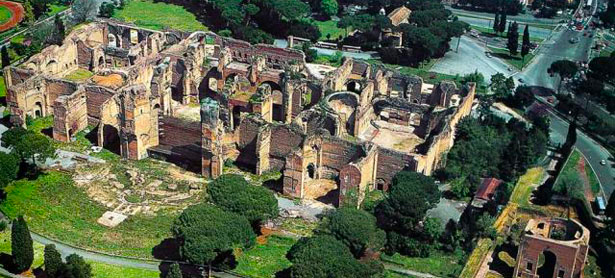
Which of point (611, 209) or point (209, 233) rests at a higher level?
point (209, 233)

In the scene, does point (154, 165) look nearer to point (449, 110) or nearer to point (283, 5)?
point (449, 110)

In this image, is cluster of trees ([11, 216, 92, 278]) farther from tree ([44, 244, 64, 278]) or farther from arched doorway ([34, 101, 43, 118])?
arched doorway ([34, 101, 43, 118])

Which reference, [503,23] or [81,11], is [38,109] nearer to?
[81,11]

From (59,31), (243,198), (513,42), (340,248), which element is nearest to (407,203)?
(340,248)

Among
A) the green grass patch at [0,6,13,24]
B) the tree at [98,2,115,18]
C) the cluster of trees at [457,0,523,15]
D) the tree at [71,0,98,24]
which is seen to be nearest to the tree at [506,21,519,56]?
the cluster of trees at [457,0,523,15]

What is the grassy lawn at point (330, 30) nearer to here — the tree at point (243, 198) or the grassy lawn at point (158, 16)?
the grassy lawn at point (158, 16)

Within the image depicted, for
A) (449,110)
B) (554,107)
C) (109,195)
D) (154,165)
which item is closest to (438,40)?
(554,107)

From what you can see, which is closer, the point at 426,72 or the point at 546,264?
the point at 546,264
